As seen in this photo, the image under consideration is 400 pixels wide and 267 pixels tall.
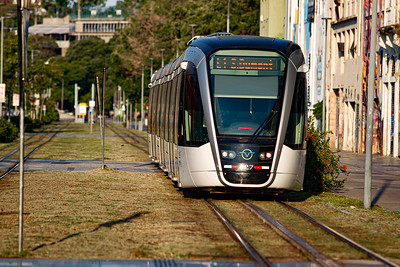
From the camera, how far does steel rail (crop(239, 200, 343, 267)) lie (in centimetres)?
1044

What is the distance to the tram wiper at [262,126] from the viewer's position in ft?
56.9

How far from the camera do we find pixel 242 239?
12.2 meters

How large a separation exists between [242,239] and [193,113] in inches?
235

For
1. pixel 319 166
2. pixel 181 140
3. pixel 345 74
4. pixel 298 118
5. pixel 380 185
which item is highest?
pixel 345 74

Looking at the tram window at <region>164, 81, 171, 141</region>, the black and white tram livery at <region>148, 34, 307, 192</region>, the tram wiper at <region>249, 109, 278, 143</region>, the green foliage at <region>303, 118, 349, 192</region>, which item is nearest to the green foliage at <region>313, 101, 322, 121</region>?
the tram window at <region>164, 81, 171, 141</region>

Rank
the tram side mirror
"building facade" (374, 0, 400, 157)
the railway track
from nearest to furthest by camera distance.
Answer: the railway track, the tram side mirror, "building facade" (374, 0, 400, 157)

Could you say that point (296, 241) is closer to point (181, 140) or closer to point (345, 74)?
point (181, 140)

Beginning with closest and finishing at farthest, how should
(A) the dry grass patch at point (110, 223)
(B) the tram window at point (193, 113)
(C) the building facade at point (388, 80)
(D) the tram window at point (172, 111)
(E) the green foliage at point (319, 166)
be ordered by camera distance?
(A) the dry grass patch at point (110, 223)
(B) the tram window at point (193, 113)
(D) the tram window at point (172, 111)
(E) the green foliage at point (319, 166)
(C) the building facade at point (388, 80)

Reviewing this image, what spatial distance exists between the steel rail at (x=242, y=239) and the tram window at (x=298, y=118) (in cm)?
219

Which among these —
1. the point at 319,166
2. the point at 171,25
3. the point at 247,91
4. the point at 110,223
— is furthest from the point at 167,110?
the point at 171,25

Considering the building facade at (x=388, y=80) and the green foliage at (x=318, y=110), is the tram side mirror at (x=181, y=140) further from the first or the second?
the green foliage at (x=318, y=110)

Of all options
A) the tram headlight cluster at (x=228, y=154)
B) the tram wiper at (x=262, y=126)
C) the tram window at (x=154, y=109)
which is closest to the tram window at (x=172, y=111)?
the tram headlight cluster at (x=228, y=154)

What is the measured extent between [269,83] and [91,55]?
162488 millimetres

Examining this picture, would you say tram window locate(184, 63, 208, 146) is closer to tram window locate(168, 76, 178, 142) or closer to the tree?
tram window locate(168, 76, 178, 142)
